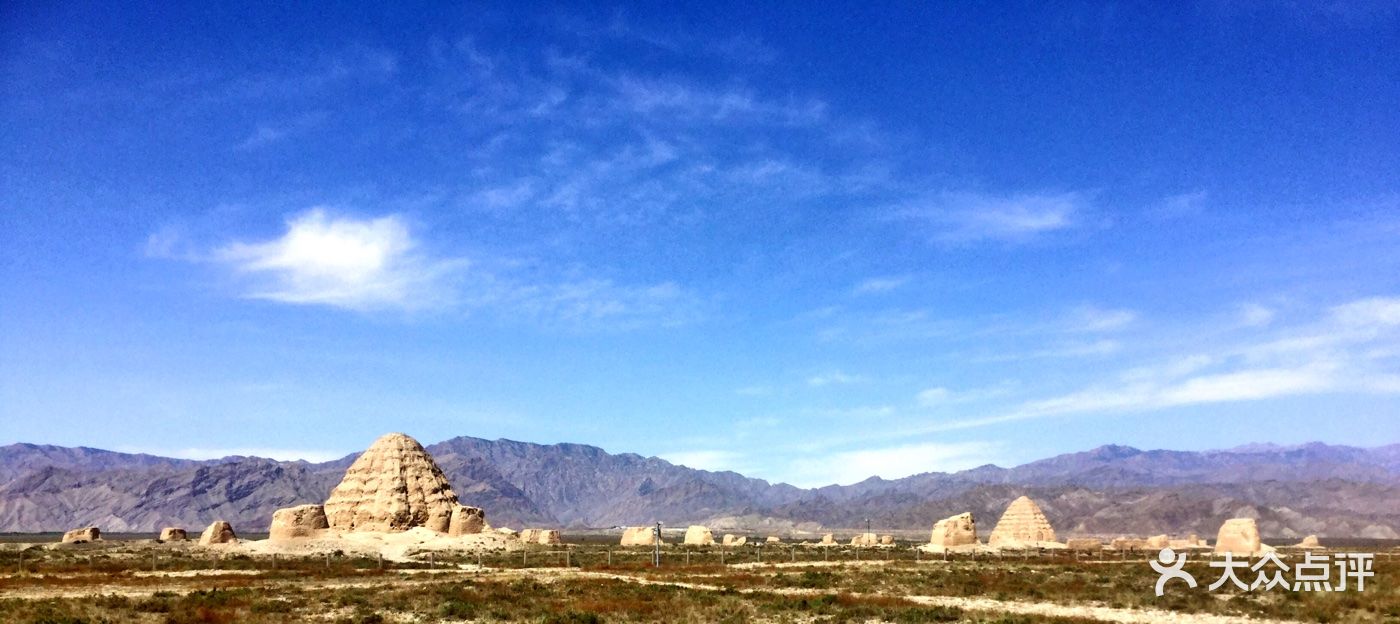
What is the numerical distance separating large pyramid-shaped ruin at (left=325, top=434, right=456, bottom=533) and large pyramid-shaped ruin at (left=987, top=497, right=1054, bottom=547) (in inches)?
1875

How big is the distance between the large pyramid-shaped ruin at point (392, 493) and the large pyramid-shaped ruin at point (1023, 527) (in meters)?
47.6

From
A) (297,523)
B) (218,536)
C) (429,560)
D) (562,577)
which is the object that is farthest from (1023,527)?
(218,536)

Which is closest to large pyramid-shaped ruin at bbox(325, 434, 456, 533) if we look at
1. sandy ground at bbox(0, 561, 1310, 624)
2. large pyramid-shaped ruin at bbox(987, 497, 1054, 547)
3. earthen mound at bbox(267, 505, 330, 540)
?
earthen mound at bbox(267, 505, 330, 540)

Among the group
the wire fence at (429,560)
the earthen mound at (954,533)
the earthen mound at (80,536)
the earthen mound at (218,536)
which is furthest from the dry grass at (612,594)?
the earthen mound at (80,536)

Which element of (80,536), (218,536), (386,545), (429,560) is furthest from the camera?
(80,536)

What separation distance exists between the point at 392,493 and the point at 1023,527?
54894 mm

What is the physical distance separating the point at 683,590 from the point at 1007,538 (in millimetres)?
58078

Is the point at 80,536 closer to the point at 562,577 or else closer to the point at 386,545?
the point at 386,545

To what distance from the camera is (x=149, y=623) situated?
2702 cm

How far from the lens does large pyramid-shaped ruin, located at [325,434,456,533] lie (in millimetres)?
73938

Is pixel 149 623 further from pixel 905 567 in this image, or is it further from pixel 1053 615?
pixel 905 567

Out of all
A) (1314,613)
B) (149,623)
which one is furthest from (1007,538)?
(149,623)

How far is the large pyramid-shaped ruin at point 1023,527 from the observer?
85.2 meters

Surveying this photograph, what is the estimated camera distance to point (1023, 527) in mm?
86812
